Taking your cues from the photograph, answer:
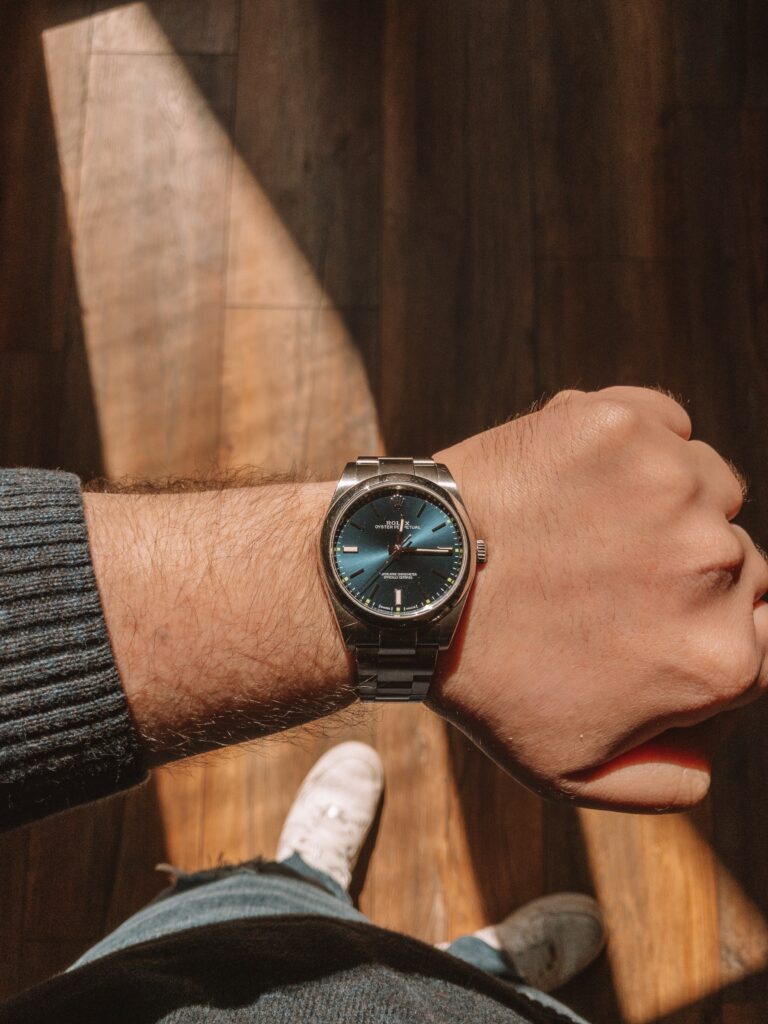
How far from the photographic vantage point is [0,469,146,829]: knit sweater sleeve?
2.53 feet

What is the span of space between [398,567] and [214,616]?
24 centimetres

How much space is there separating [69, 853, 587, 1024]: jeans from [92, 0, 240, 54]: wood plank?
6.82ft

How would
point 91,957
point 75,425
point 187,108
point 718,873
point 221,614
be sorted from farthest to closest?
point 187,108
point 75,425
point 718,873
point 91,957
point 221,614

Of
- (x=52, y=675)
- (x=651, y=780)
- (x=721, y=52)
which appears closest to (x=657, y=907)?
(x=651, y=780)

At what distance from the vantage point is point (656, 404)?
987 millimetres

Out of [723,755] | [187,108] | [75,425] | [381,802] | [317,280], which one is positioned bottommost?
[381,802]

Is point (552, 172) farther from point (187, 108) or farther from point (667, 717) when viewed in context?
point (667, 717)

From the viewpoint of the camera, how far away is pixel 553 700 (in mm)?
899

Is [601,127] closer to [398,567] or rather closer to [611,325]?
[611,325]

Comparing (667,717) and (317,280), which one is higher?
(317,280)

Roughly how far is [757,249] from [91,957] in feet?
7.14

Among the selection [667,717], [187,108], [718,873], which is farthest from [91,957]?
[187,108]

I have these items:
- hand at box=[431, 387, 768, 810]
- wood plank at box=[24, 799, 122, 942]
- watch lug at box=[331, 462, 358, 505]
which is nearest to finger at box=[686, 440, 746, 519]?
hand at box=[431, 387, 768, 810]

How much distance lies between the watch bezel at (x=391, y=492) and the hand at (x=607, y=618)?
0.20 ft
